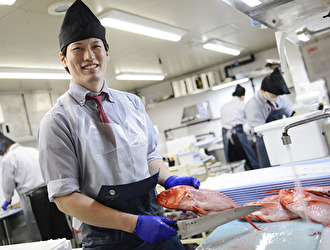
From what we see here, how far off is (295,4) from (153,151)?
121 cm

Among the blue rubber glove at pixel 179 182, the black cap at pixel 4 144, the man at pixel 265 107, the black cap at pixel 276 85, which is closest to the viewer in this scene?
the blue rubber glove at pixel 179 182

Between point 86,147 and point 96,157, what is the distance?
7 centimetres

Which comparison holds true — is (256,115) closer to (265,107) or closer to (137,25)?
(265,107)

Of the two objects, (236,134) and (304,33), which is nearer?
(304,33)

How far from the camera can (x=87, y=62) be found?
174 centimetres

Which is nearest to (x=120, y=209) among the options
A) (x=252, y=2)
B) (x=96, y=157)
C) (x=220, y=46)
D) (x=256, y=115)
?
(x=96, y=157)

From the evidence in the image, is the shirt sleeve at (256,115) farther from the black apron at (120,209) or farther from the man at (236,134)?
the black apron at (120,209)

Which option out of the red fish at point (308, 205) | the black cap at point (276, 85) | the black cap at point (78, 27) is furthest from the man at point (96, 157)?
the black cap at point (276, 85)

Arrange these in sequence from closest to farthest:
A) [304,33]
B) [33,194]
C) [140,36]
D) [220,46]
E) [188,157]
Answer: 1. [304,33]
2. [33,194]
3. [140,36]
4. [188,157]
5. [220,46]

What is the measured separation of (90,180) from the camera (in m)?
1.64

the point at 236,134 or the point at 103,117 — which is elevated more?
the point at 103,117

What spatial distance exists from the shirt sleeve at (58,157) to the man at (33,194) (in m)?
4.11

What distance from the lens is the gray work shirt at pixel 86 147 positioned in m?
1.54

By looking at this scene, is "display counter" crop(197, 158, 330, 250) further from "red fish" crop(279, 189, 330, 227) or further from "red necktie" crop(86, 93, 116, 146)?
"red necktie" crop(86, 93, 116, 146)
